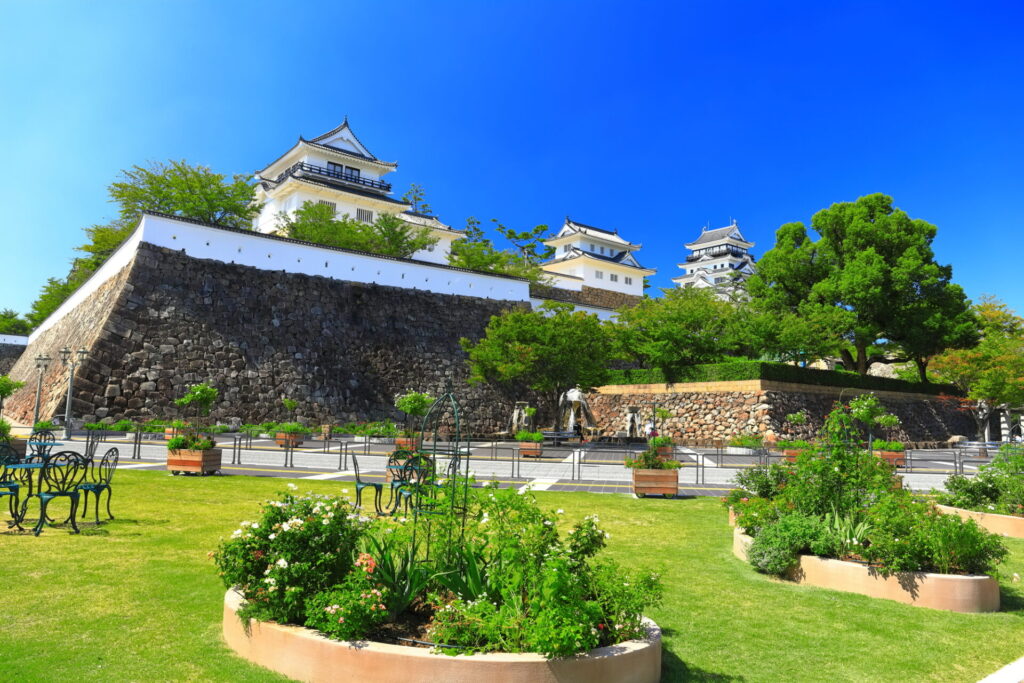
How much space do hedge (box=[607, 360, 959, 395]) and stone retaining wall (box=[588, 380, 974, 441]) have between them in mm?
349

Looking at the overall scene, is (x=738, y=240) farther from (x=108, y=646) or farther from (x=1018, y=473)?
(x=108, y=646)

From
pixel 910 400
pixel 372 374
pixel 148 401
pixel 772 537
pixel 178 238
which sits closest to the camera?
pixel 772 537

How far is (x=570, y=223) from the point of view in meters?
67.9

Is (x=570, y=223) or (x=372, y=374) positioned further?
(x=570, y=223)

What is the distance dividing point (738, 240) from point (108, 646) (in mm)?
90808

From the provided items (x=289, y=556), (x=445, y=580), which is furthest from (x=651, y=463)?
(x=289, y=556)

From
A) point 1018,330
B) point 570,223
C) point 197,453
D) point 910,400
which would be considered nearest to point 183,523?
point 197,453

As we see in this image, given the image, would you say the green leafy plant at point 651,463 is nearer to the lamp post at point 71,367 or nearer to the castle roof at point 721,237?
the lamp post at point 71,367

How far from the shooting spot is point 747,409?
28859 millimetres

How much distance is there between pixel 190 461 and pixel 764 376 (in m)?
24.0

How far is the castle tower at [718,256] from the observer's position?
8388cm

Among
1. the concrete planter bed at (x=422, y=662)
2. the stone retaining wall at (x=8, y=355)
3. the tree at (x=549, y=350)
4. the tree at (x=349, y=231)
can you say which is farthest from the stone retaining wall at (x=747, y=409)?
the stone retaining wall at (x=8, y=355)

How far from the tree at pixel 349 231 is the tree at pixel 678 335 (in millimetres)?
16207

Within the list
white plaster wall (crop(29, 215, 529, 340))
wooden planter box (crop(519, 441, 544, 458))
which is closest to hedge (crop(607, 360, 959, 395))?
white plaster wall (crop(29, 215, 529, 340))
